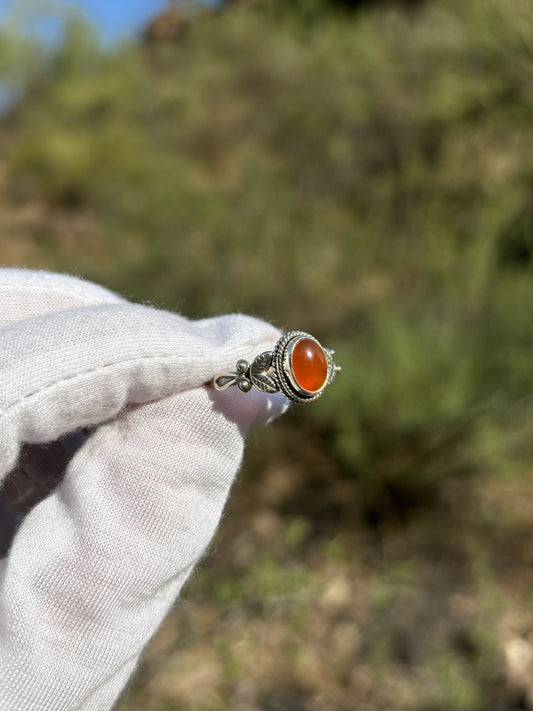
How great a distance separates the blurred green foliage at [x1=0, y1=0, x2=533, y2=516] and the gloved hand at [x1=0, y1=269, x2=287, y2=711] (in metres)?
1.86

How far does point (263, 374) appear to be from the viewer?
634 millimetres

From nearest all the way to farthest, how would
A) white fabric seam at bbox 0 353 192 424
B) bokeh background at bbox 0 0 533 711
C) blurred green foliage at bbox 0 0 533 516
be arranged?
white fabric seam at bbox 0 353 192 424 < bokeh background at bbox 0 0 533 711 < blurred green foliage at bbox 0 0 533 516

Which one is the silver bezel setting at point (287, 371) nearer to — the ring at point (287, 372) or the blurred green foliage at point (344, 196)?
the ring at point (287, 372)

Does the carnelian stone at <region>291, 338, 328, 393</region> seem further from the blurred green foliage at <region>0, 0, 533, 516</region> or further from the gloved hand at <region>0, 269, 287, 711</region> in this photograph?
the blurred green foliage at <region>0, 0, 533, 516</region>

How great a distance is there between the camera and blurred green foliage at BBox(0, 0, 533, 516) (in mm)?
2559

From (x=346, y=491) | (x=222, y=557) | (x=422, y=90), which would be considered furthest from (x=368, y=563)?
(x=422, y=90)

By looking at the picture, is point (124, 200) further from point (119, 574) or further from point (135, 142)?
point (119, 574)

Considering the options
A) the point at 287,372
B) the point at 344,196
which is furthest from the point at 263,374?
the point at 344,196

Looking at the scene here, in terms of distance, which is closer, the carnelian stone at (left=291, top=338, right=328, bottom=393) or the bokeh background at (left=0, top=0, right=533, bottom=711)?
the carnelian stone at (left=291, top=338, right=328, bottom=393)

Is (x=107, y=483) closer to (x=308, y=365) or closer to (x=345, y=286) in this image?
(x=308, y=365)

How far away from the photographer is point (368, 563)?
89.7 inches

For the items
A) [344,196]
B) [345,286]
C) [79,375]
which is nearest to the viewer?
[79,375]

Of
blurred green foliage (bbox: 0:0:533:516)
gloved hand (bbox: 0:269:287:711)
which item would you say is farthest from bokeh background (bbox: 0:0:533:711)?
gloved hand (bbox: 0:269:287:711)

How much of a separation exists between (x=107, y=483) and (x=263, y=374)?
20 cm
